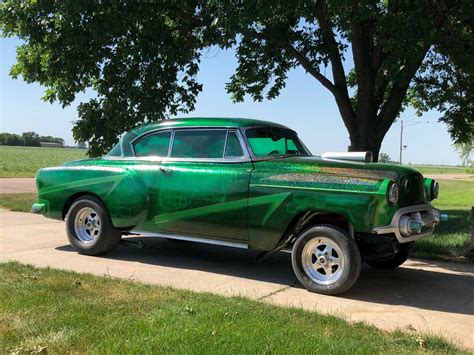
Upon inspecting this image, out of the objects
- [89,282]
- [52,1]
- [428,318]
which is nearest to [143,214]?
[89,282]

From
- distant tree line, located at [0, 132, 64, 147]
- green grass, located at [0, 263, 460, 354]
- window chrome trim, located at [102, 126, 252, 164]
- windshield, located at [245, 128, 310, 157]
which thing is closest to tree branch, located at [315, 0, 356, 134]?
windshield, located at [245, 128, 310, 157]

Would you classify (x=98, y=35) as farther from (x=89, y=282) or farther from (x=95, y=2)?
(x=89, y=282)

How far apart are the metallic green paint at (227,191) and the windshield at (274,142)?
13 centimetres

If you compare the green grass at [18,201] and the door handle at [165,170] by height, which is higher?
the door handle at [165,170]

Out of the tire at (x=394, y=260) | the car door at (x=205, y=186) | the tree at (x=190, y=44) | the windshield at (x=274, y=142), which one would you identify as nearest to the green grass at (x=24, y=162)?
the tree at (x=190, y=44)

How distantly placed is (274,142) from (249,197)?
1.00 m

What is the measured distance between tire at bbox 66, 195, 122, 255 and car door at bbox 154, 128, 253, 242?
0.82 meters

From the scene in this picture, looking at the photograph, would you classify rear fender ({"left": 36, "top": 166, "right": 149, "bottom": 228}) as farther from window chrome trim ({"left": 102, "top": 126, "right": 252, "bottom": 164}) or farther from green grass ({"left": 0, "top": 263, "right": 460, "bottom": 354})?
green grass ({"left": 0, "top": 263, "right": 460, "bottom": 354})

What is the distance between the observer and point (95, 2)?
8867 mm

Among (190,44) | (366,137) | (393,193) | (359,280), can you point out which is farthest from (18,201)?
(393,193)

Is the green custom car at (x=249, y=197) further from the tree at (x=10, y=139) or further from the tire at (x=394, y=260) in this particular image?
the tree at (x=10, y=139)

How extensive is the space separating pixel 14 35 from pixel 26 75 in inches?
29.8

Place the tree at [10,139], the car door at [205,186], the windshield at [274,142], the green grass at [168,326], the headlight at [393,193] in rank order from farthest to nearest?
1. the tree at [10,139]
2. the windshield at [274,142]
3. the car door at [205,186]
4. the headlight at [393,193]
5. the green grass at [168,326]

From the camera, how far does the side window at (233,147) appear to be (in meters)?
Answer: 6.30
